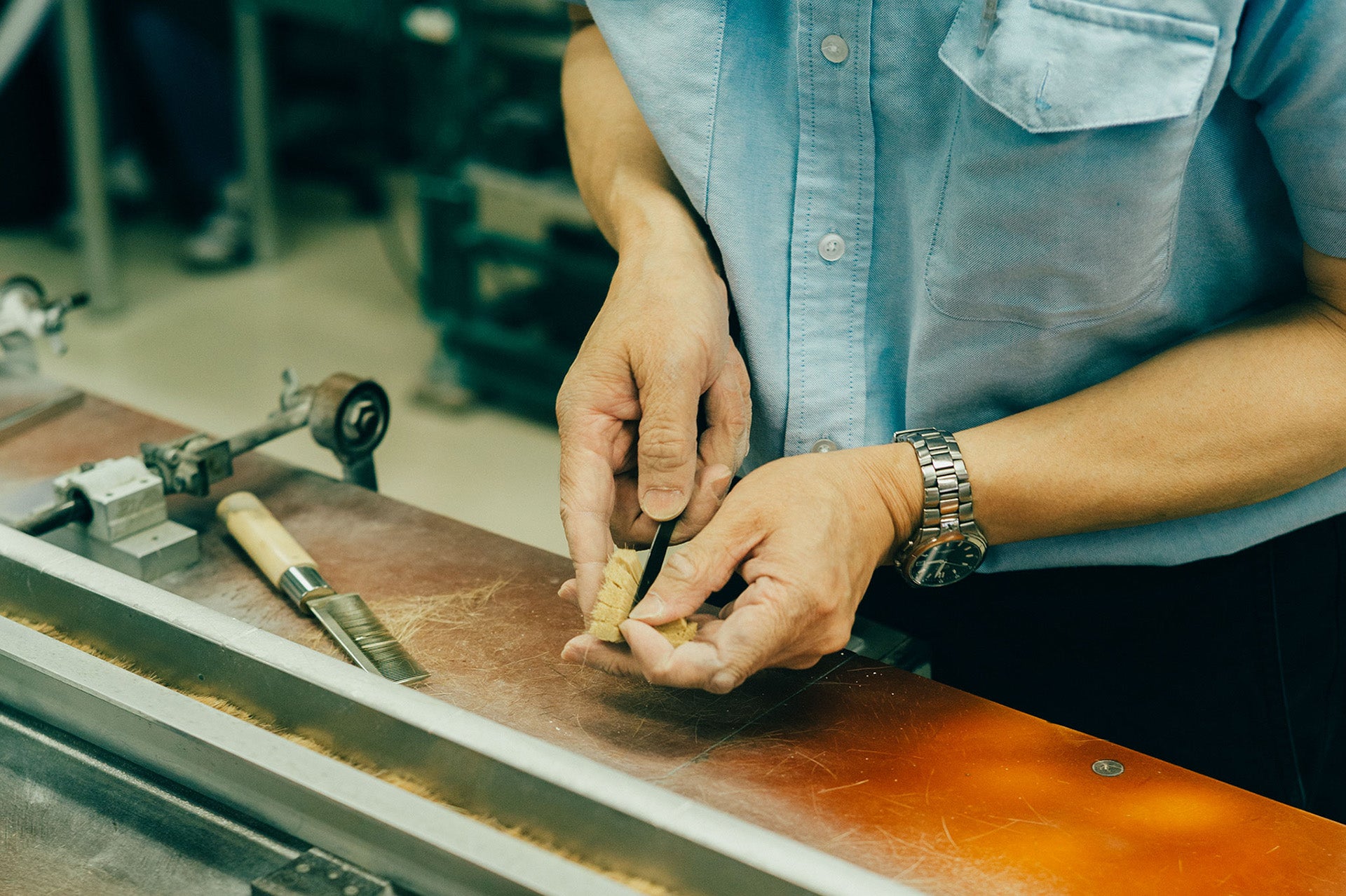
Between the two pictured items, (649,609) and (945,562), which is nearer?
(649,609)

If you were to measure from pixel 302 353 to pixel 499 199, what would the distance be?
69 cm

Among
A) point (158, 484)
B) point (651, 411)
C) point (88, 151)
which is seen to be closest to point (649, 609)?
point (651, 411)

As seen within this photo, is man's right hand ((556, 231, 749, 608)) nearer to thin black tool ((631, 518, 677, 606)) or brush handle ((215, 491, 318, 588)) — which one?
thin black tool ((631, 518, 677, 606))

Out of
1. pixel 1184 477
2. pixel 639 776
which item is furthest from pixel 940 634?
pixel 639 776

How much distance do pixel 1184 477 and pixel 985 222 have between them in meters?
0.23

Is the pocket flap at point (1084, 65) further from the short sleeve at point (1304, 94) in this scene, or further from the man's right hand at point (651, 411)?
the man's right hand at point (651, 411)

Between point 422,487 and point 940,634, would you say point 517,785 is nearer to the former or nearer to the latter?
point 940,634

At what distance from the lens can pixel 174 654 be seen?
0.81 metres

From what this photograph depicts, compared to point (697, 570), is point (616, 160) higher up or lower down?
higher up

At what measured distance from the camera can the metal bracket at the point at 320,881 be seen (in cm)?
67

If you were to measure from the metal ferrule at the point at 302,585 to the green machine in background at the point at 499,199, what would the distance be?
6.15ft

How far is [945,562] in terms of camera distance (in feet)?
2.90

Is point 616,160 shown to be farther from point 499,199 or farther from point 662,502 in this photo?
point 499,199

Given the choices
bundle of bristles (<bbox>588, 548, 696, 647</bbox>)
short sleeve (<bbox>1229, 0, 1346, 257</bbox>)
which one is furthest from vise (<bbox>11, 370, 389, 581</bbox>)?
short sleeve (<bbox>1229, 0, 1346, 257</bbox>)
